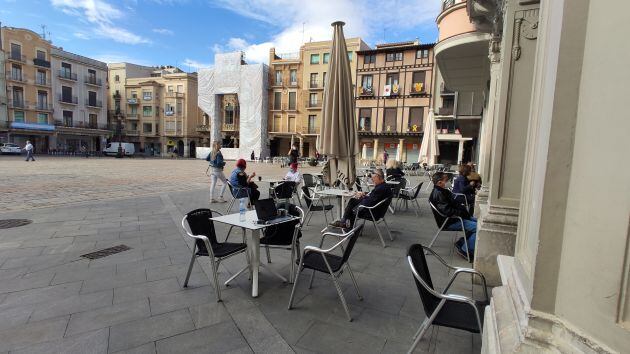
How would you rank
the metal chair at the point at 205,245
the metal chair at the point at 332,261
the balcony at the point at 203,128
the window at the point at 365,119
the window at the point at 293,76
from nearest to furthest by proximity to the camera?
the metal chair at the point at 332,261 < the metal chair at the point at 205,245 < the window at the point at 365,119 < the window at the point at 293,76 < the balcony at the point at 203,128

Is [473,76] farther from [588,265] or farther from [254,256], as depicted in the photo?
[588,265]

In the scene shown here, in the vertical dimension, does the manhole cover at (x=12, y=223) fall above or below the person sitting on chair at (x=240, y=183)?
below

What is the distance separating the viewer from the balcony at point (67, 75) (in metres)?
43.4

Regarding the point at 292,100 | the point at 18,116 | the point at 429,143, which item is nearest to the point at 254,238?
the point at 429,143

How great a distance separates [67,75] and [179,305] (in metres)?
53.7

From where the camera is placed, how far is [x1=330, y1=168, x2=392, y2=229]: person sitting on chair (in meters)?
5.23

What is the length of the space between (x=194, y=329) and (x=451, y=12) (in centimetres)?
701

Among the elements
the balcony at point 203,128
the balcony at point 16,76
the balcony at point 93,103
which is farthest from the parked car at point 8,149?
the balcony at point 203,128

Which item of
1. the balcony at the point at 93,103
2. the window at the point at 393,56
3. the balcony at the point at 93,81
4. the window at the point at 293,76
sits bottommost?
the balcony at the point at 93,103

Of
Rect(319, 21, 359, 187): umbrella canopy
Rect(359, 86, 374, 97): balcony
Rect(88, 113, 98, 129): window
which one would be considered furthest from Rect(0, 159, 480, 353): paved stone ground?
Rect(88, 113, 98, 129): window

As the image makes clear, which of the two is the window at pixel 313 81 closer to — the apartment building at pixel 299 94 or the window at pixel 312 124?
the apartment building at pixel 299 94

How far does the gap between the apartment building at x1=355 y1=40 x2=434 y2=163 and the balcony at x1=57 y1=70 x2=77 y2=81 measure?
37.9m

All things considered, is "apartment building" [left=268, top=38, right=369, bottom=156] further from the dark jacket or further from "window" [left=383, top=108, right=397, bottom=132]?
the dark jacket

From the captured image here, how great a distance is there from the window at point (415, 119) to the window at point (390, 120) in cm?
161
